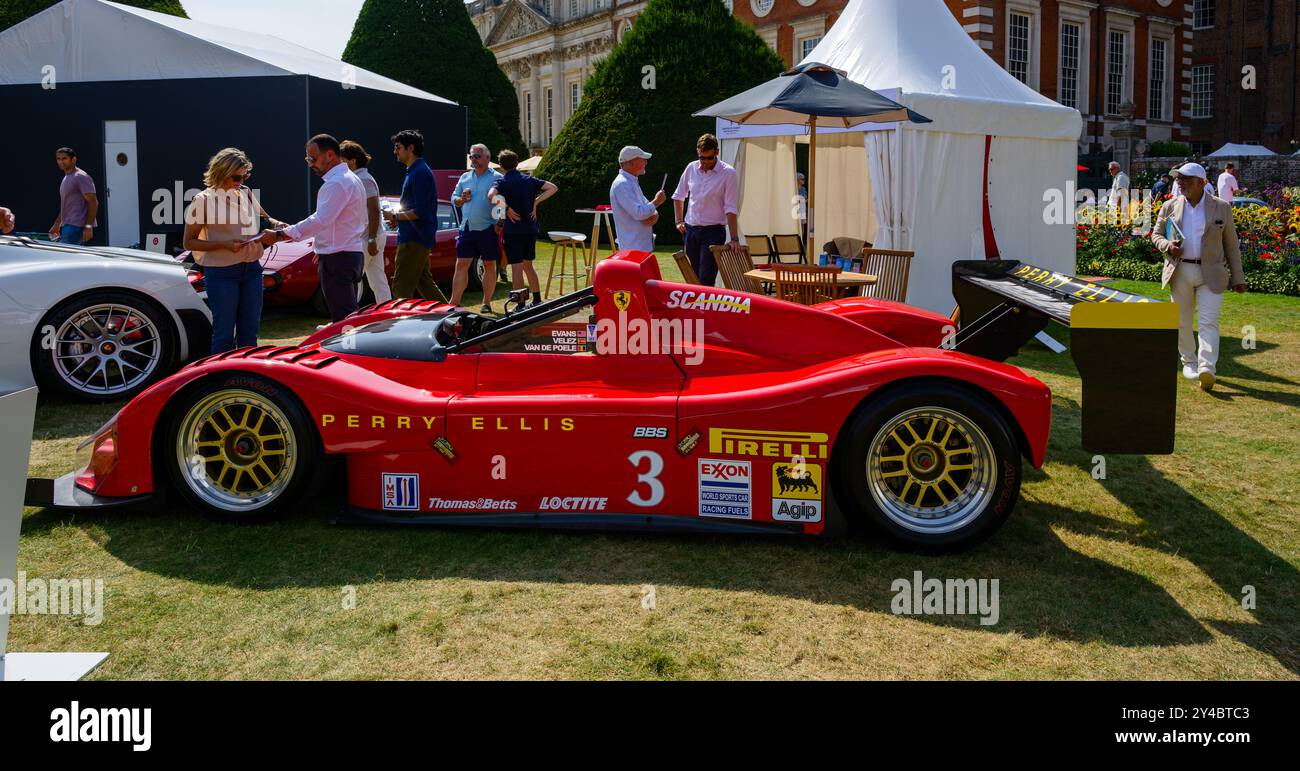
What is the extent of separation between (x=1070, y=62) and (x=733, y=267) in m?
35.8

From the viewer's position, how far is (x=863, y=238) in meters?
14.0

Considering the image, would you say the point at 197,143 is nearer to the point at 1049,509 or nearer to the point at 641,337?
the point at 641,337

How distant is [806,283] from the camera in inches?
340

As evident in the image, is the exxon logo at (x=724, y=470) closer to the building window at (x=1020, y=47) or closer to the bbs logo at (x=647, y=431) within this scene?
the bbs logo at (x=647, y=431)

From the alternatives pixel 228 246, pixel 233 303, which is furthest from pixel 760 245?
pixel 228 246

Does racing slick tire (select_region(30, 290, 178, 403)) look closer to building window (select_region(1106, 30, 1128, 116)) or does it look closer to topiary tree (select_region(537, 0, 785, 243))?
topiary tree (select_region(537, 0, 785, 243))

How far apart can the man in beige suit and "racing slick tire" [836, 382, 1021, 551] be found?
476 centimetres

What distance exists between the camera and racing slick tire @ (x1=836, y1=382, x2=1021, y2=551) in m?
4.15

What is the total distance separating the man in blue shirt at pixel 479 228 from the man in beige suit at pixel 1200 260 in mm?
6629

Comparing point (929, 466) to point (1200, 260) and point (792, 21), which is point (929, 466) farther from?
point (792, 21)

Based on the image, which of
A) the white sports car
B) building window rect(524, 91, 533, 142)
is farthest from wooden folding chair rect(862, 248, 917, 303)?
building window rect(524, 91, 533, 142)

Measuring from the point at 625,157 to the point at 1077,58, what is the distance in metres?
36.0
